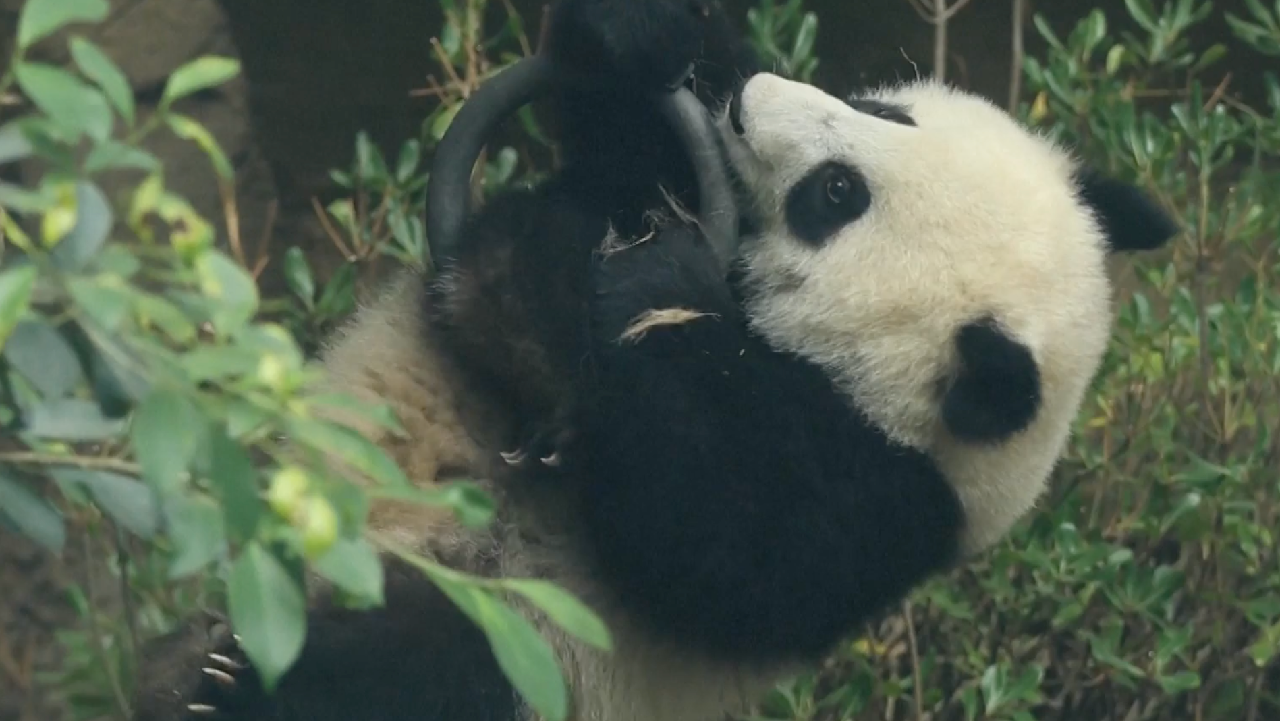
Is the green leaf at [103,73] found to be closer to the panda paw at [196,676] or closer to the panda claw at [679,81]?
the panda paw at [196,676]

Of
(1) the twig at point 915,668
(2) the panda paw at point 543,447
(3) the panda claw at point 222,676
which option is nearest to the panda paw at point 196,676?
(3) the panda claw at point 222,676

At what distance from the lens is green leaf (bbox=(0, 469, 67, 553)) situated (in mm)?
942

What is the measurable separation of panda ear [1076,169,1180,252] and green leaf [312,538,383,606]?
5.39ft

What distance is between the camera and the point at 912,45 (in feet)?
11.7

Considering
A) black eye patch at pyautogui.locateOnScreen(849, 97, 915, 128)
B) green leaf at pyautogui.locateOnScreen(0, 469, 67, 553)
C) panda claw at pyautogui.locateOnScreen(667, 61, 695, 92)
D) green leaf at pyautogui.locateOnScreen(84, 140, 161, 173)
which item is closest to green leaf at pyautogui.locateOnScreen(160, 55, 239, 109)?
green leaf at pyautogui.locateOnScreen(84, 140, 161, 173)

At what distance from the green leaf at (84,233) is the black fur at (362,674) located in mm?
1049

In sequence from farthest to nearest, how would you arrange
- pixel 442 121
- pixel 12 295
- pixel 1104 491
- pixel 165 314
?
pixel 1104 491
pixel 442 121
pixel 165 314
pixel 12 295

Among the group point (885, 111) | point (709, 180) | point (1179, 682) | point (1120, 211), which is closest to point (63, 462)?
point (709, 180)

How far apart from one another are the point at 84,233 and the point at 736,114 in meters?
1.45

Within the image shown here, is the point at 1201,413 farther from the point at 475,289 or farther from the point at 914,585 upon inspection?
the point at 475,289

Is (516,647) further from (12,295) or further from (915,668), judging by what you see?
(915,668)

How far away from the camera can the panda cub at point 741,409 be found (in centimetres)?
192

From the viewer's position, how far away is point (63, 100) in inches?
31.7

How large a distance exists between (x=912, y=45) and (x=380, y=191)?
145cm
